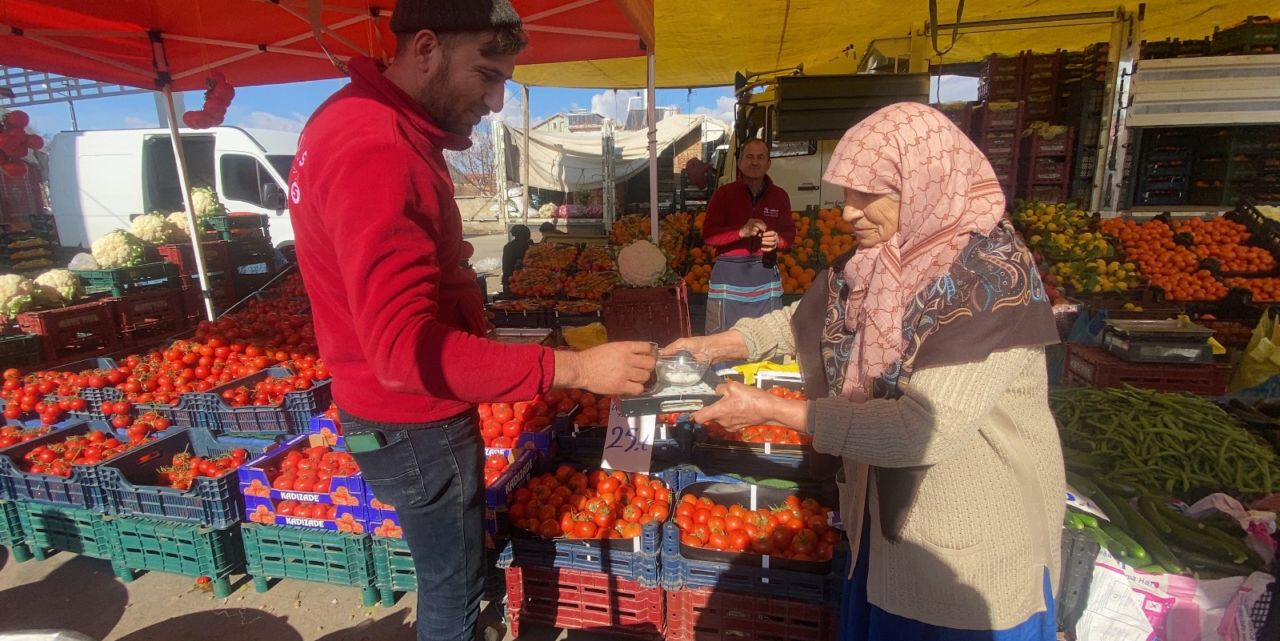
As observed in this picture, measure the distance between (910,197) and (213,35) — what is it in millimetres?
5955

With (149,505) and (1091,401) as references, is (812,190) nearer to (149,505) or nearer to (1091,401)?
(1091,401)

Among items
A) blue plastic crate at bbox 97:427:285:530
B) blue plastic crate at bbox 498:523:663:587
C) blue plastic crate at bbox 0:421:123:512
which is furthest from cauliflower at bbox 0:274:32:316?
blue plastic crate at bbox 498:523:663:587

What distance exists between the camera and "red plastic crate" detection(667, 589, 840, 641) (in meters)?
2.37

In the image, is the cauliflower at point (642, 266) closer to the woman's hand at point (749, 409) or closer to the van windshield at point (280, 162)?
the woman's hand at point (749, 409)

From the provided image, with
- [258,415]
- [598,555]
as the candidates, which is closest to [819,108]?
[598,555]

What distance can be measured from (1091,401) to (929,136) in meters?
2.53

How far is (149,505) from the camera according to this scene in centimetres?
A: 310

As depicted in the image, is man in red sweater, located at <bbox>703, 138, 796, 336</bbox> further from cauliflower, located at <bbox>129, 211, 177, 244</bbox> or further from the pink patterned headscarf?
cauliflower, located at <bbox>129, 211, 177, 244</bbox>

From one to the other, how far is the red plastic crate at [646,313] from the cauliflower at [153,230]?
5.24 metres

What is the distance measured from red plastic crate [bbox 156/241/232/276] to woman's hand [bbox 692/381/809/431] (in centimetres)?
615

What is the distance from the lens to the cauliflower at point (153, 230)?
21.3ft

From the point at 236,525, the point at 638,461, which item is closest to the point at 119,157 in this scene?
the point at 236,525

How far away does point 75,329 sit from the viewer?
503 centimetres

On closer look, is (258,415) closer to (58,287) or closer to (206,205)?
(58,287)
